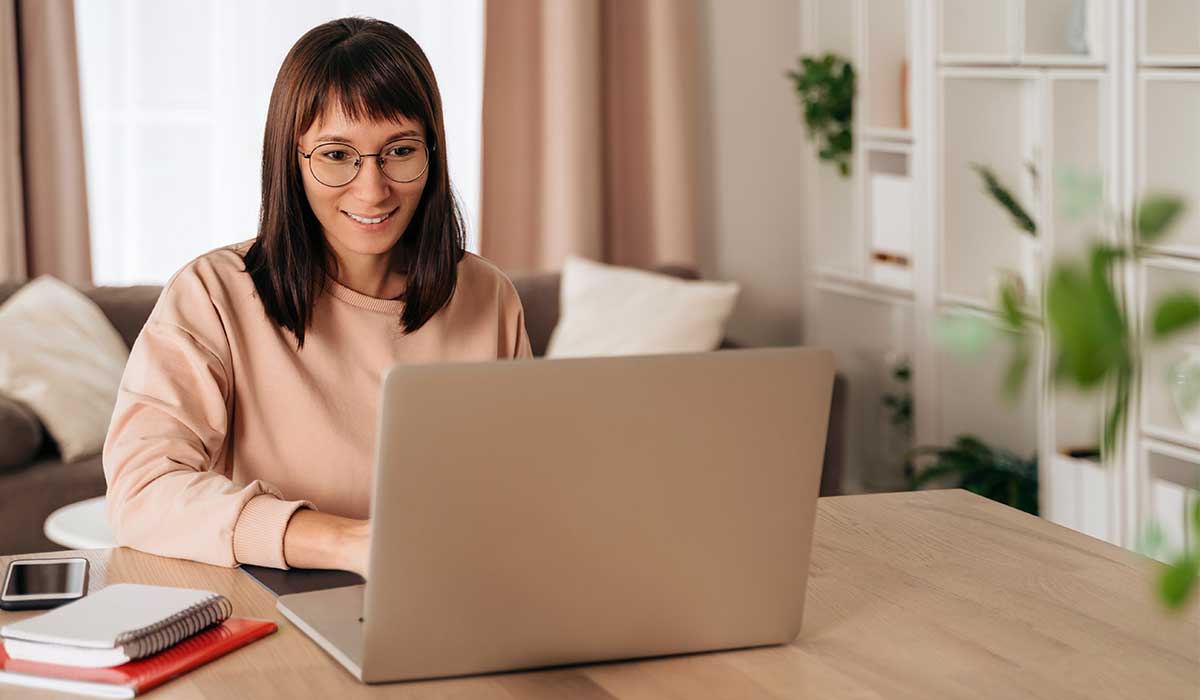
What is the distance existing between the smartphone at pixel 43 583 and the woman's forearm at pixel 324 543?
187 millimetres

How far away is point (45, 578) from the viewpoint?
1.25 metres

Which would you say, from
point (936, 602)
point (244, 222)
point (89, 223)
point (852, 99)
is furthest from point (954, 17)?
point (936, 602)

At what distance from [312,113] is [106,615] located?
68 centimetres

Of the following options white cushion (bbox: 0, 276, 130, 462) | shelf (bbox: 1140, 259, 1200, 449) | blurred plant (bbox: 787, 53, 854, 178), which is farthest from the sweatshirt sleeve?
blurred plant (bbox: 787, 53, 854, 178)

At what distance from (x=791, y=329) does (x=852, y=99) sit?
0.84m

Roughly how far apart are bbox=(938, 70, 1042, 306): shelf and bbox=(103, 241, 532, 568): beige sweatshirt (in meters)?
2.06

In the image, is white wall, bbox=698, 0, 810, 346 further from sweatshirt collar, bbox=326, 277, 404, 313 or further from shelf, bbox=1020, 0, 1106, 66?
sweatshirt collar, bbox=326, 277, 404, 313

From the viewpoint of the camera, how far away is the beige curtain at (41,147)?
3463mm

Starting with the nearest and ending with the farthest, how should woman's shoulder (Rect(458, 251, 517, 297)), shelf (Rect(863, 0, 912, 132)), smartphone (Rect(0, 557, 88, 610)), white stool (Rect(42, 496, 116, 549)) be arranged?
smartphone (Rect(0, 557, 88, 610)) < woman's shoulder (Rect(458, 251, 517, 297)) < white stool (Rect(42, 496, 116, 549)) < shelf (Rect(863, 0, 912, 132))

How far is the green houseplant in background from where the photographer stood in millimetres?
318

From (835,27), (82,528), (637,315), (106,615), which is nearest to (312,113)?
(106,615)

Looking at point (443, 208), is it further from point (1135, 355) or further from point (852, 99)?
point (852, 99)

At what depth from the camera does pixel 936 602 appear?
1223 mm

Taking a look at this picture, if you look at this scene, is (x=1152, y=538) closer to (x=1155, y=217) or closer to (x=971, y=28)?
(x=1155, y=217)
